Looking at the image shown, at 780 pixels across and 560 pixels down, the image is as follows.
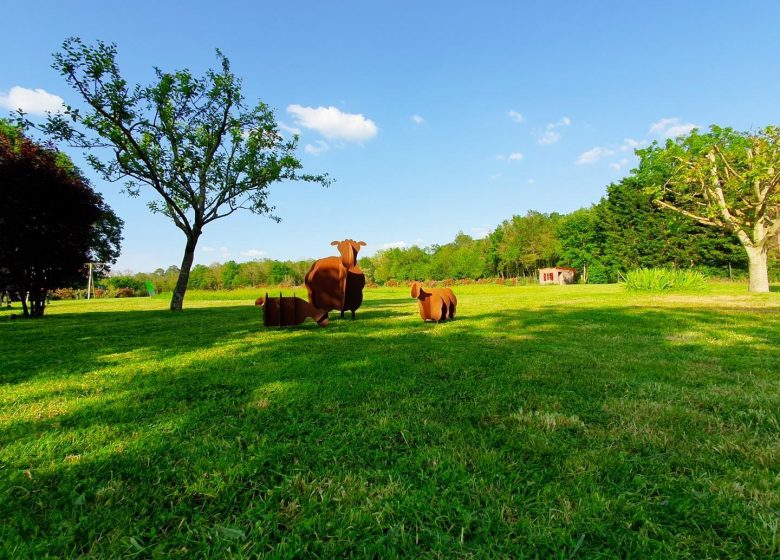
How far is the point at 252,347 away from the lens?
18.2ft

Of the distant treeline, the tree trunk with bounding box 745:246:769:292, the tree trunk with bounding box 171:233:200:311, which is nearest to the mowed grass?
the tree trunk with bounding box 171:233:200:311

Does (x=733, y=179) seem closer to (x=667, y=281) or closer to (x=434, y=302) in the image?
(x=667, y=281)

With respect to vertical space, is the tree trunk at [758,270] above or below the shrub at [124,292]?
above

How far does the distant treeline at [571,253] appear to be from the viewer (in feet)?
115

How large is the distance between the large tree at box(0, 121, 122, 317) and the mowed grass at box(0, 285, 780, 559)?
10288mm

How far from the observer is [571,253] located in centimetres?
4719

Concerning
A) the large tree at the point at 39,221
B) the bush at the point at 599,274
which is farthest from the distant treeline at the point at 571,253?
the large tree at the point at 39,221

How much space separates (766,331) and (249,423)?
796 cm

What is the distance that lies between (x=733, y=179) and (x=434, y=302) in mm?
17599

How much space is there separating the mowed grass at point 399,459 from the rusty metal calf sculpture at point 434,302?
3929 millimetres

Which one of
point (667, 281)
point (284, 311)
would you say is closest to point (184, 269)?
point (284, 311)

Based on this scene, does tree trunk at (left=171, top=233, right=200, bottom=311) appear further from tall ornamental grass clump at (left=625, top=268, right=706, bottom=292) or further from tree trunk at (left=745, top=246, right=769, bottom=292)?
tree trunk at (left=745, top=246, right=769, bottom=292)

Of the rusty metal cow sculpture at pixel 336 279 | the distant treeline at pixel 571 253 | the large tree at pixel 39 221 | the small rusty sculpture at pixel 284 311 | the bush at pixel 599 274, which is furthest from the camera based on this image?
the bush at pixel 599 274

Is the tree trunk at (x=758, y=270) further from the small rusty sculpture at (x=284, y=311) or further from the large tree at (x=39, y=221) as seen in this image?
the large tree at (x=39, y=221)
